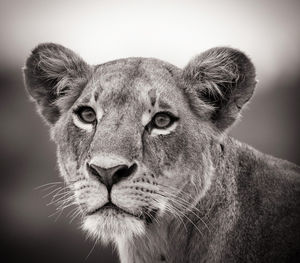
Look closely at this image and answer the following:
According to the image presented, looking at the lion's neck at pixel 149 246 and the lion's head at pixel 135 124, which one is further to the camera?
the lion's neck at pixel 149 246

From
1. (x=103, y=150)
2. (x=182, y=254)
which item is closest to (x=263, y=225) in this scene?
(x=182, y=254)

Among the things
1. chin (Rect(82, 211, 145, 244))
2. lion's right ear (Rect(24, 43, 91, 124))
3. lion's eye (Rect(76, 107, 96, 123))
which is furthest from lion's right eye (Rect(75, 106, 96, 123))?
chin (Rect(82, 211, 145, 244))

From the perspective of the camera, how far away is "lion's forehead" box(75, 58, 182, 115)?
5316mm

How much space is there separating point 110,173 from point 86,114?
3.39ft

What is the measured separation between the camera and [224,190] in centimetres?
548

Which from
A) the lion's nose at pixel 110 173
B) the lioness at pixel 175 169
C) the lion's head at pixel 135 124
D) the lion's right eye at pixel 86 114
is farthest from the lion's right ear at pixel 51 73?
the lion's nose at pixel 110 173

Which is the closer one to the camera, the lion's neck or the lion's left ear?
the lion's neck

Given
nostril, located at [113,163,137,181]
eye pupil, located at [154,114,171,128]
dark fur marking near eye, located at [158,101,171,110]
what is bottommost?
nostril, located at [113,163,137,181]

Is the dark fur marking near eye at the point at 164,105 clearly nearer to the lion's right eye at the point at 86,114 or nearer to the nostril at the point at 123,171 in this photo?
the lion's right eye at the point at 86,114

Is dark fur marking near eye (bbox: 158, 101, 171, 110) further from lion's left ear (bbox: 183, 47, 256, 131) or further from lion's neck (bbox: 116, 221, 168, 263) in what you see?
lion's neck (bbox: 116, 221, 168, 263)

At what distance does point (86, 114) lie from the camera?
5516 millimetres

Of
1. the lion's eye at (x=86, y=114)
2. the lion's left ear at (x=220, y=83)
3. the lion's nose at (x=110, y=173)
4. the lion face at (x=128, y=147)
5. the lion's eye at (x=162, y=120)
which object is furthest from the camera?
the lion's left ear at (x=220, y=83)

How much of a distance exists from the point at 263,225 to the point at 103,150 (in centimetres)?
166

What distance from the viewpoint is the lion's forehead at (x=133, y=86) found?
Answer: 17.4 feet
